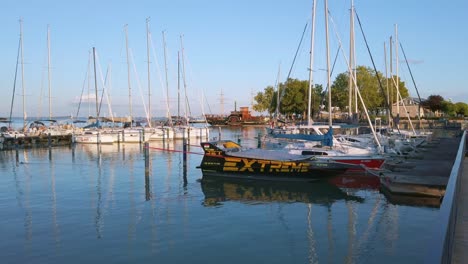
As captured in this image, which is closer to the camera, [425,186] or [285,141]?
[425,186]

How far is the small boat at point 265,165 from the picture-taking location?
78.3 feet

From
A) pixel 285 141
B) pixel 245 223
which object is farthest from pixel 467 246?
pixel 285 141

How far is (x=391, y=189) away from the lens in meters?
20.1

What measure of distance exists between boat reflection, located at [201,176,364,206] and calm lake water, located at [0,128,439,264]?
50 mm

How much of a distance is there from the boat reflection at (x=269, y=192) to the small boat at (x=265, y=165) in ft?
1.45

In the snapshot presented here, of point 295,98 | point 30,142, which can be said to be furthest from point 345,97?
point 30,142

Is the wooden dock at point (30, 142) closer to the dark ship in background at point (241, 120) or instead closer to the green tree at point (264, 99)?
the dark ship in background at point (241, 120)

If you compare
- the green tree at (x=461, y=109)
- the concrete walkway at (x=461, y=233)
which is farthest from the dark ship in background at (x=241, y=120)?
the concrete walkway at (x=461, y=233)

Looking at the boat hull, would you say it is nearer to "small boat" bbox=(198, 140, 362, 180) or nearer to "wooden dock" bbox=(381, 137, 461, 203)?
"small boat" bbox=(198, 140, 362, 180)

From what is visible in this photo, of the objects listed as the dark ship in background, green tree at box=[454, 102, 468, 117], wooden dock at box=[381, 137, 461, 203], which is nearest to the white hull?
wooden dock at box=[381, 137, 461, 203]

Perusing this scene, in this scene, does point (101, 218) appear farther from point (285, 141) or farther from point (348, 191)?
point (285, 141)

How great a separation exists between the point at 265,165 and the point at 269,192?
2.57 meters

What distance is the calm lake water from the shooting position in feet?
40.8

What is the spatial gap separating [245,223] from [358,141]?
19702 mm
